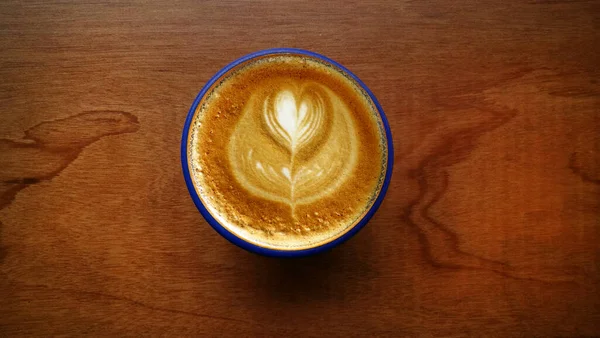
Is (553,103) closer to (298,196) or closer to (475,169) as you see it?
(475,169)

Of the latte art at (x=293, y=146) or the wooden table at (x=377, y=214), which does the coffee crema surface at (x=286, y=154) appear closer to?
the latte art at (x=293, y=146)

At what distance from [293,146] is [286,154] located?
20 millimetres

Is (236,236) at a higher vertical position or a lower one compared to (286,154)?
lower

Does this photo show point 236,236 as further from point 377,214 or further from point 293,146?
point 377,214

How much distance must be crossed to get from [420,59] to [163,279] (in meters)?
0.71

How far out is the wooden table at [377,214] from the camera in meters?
0.92

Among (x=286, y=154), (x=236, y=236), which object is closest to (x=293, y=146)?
(x=286, y=154)

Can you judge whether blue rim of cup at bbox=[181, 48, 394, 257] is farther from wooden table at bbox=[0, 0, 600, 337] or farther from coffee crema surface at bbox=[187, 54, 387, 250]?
wooden table at bbox=[0, 0, 600, 337]

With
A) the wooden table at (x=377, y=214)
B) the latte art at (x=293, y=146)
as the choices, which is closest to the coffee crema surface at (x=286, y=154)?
the latte art at (x=293, y=146)

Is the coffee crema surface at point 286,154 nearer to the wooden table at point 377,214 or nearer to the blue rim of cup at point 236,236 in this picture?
the blue rim of cup at point 236,236

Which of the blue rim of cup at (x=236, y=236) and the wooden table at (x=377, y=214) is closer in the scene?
the blue rim of cup at (x=236, y=236)

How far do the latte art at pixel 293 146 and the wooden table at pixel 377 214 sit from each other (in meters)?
0.15

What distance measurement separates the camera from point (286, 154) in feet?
2.77

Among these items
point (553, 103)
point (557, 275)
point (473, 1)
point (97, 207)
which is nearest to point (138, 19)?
point (97, 207)
